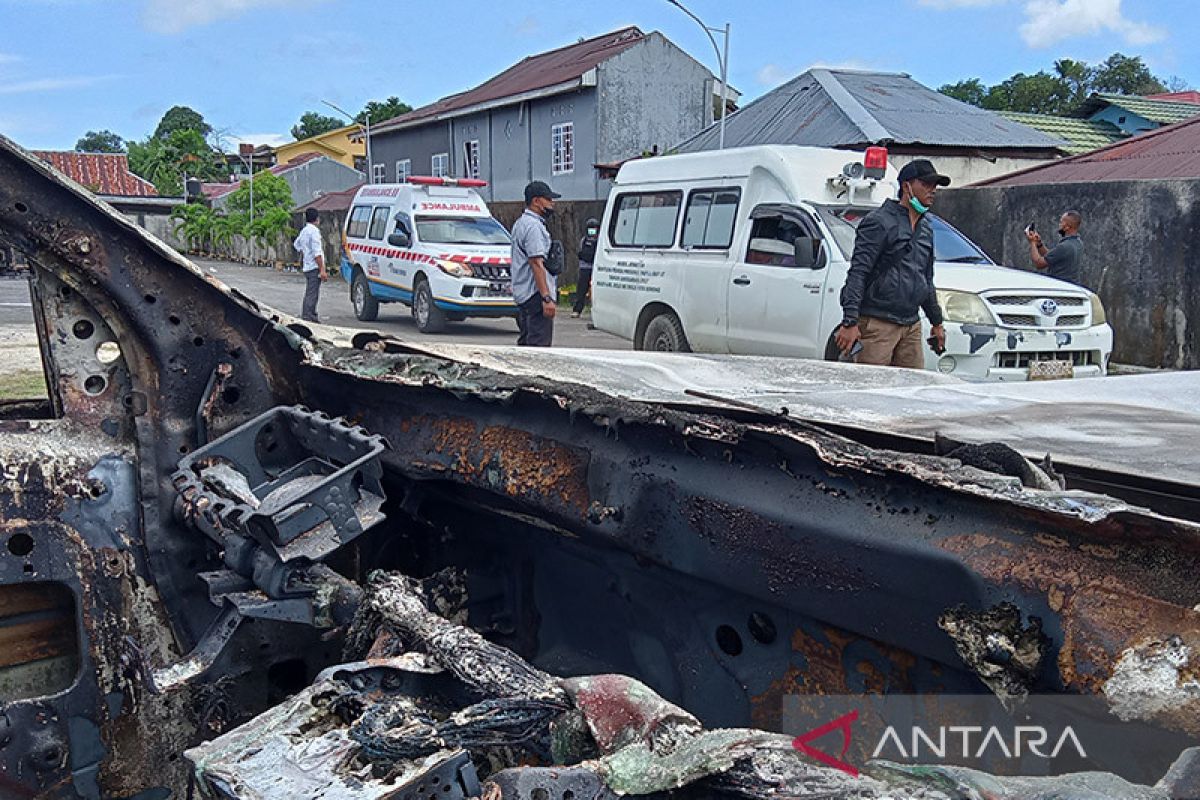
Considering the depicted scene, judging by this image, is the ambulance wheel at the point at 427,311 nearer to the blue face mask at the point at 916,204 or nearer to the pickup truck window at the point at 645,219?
the pickup truck window at the point at 645,219

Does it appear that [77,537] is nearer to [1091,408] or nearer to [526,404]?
[526,404]

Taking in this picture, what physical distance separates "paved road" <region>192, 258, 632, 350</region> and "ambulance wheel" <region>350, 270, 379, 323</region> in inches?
6.0

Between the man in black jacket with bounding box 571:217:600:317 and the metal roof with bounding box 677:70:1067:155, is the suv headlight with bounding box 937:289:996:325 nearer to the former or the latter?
the man in black jacket with bounding box 571:217:600:317

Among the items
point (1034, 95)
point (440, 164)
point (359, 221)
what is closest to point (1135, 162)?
point (359, 221)

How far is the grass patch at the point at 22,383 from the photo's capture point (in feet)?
20.9

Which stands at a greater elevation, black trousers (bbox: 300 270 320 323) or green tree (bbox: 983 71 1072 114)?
green tree (bbox: 983 71 1072 114)

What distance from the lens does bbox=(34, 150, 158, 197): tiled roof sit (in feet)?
166

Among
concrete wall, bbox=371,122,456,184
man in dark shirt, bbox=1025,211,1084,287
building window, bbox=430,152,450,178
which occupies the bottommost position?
man in dark shirt, bbox=1025,211,1084,287

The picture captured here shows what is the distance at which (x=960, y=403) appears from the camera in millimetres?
2584

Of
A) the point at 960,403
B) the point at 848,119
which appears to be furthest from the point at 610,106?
the point at 960,403

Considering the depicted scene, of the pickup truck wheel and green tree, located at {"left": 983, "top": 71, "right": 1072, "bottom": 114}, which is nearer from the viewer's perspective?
the pickup truck wheel

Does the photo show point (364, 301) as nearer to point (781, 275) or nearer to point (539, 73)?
point (781, 275)

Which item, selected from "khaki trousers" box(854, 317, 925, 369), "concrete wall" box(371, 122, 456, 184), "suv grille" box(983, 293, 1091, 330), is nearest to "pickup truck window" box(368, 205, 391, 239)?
"suv grille" box(983, 293, 1091, 330)

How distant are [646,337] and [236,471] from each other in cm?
845
